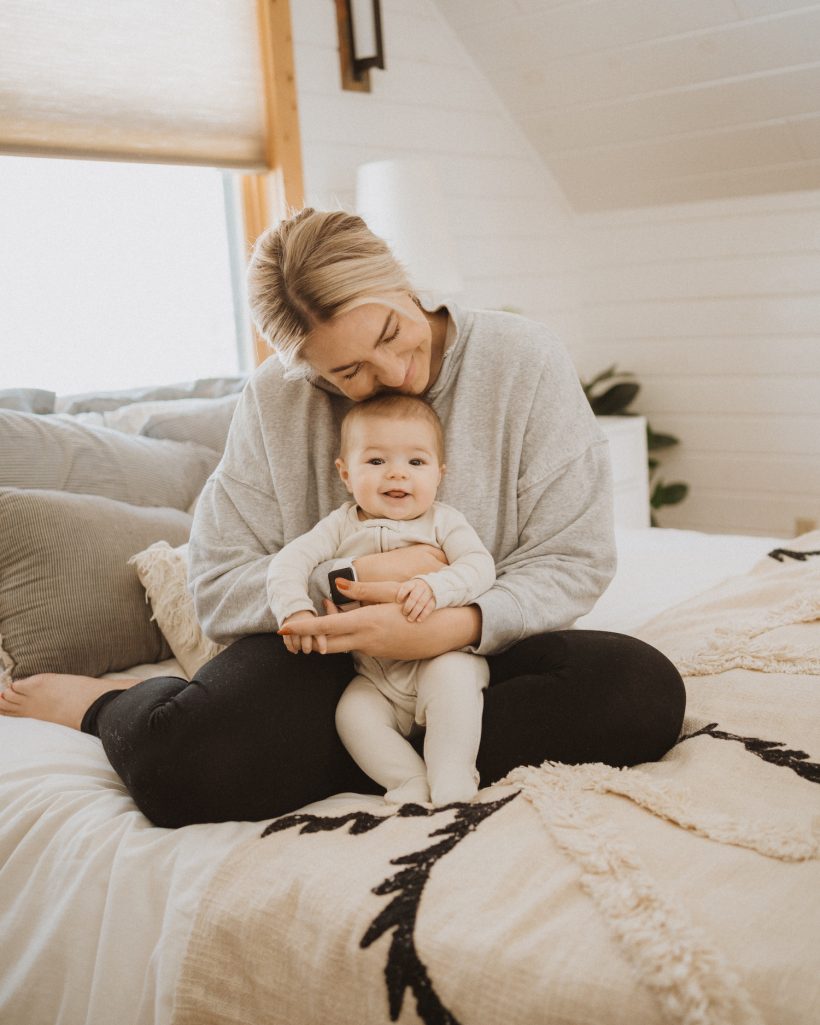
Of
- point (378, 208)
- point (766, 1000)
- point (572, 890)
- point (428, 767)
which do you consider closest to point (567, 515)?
point (428, 767)

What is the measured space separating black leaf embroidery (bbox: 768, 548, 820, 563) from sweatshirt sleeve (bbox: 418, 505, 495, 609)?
763mm

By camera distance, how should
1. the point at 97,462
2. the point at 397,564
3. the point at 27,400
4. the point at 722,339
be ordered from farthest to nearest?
the point at 722,339 < the point at 27,400 < the point at 97,462 < the point at 397,564

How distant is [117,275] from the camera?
8.43 ft

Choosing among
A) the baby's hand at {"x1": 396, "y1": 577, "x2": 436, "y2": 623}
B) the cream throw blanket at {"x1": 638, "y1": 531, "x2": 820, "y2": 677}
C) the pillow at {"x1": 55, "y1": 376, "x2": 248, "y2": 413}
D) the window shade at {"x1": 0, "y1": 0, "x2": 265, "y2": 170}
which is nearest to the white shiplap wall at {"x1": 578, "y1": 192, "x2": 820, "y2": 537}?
the window shade at {"x1": 0, "y1": 0, "x2": 265, "y2": 170}

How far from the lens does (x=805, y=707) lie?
4.02 feet

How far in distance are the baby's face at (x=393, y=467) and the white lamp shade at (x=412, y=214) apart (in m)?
1.41

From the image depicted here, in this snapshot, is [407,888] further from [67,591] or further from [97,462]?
[97,462]

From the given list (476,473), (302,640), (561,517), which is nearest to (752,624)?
(561,517)

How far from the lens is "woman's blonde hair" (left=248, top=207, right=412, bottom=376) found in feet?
4.24

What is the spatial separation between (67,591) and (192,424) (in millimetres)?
555

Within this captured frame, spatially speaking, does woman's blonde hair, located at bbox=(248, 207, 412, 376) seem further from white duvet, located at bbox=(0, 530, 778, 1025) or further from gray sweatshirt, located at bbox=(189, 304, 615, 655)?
white duvet, located at bbox=(0, 530, 778, 1025)

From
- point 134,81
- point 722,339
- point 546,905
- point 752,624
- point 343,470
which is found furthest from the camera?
point 722,339

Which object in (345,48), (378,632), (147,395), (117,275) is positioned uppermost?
(345,48)

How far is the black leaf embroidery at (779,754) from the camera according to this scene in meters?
1.07
